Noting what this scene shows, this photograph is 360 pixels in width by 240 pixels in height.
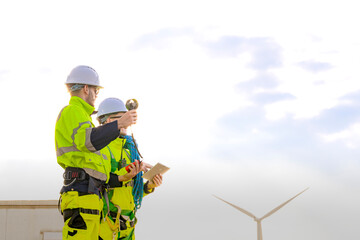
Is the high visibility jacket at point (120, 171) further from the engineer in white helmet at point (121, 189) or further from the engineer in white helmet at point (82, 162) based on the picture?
the engineer in white helmet at point (82, 162)

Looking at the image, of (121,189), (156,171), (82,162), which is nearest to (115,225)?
(121,189)

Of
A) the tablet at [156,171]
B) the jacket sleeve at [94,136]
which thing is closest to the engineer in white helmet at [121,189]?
the tablet at [156,171]

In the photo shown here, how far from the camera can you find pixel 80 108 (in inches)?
251

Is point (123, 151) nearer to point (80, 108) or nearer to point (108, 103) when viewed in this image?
point (108, 103)

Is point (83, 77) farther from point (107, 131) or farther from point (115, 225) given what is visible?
point (115, 225)

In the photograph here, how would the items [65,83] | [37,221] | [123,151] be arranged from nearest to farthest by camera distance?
[65,83] < [123,151] < [37,221]

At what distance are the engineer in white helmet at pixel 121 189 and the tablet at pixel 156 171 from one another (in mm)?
187

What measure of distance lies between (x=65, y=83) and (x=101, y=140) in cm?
117

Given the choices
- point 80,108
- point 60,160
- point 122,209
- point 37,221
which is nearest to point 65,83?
point 80,108

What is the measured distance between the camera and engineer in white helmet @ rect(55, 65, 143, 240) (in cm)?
604

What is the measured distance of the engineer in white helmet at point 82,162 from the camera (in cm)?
604

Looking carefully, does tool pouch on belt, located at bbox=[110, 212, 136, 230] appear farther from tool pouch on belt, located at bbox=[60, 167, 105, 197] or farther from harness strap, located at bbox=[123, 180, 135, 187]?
tool pouch on belt, located at bbox=[60, 167, 105, 197]

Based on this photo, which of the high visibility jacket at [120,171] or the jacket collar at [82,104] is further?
the high visibility jacket at [120,171]

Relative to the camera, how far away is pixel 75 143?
613 cm
